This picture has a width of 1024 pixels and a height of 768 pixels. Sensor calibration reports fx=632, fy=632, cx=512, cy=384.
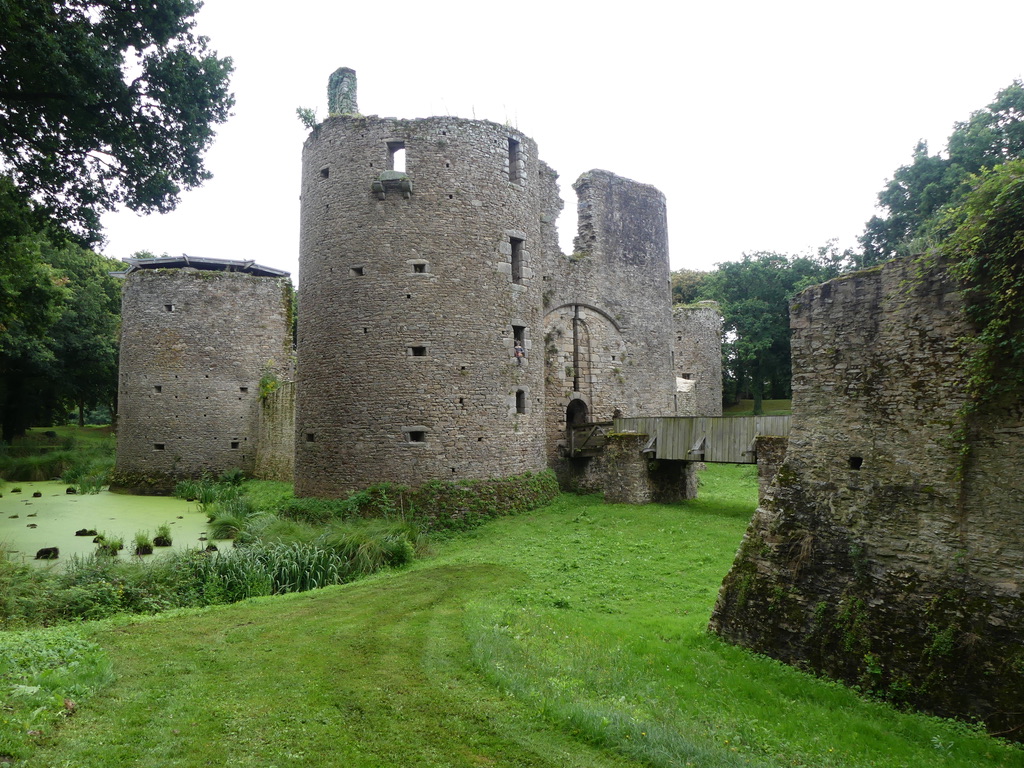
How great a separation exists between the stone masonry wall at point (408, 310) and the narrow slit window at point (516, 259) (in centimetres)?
29

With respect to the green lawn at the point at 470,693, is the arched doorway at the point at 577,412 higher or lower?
higher

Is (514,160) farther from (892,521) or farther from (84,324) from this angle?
(84,324)

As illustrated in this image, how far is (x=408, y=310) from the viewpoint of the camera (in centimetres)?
1431

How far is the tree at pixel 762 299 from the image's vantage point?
107ft

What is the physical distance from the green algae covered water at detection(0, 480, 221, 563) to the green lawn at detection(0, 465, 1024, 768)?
575 centimetres

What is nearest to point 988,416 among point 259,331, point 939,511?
point 939,511

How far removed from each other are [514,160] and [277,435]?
1207 centimetres

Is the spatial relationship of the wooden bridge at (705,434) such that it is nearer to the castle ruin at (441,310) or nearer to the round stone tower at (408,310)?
the castle ruin at (441,310)

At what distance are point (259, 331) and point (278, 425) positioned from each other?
13.2 ft

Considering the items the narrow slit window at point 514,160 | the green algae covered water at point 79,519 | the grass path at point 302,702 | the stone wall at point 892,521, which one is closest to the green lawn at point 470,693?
the grass path at point 302,702

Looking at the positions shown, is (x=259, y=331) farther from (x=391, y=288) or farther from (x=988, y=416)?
(x=988, y=416)

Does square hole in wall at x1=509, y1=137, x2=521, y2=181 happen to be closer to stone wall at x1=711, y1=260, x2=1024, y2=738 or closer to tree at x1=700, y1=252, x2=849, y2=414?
stone wall at x1=711, y1=260, x2=1024, y2=738

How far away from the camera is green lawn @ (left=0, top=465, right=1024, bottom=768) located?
178 inches

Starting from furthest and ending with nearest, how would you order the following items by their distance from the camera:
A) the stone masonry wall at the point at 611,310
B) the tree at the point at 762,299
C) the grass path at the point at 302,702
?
the tree at the point at 762,299 → the stone masonry wall at the point at 611,310 → the grass path at the point at 302,702
